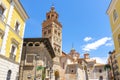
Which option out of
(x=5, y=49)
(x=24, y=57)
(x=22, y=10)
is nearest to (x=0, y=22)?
(x=5, y=49)

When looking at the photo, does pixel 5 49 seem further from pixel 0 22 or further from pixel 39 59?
pixel 39 59

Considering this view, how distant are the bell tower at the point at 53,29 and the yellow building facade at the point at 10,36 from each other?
1439 inches

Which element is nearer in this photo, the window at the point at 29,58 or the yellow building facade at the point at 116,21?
the yellow building facade at the point at 116,21

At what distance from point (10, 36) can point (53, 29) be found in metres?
41.6

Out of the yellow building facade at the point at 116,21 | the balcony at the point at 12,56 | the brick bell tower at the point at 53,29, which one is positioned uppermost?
the brick bell tower at the point at 53,29

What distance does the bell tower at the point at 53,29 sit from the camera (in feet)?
176

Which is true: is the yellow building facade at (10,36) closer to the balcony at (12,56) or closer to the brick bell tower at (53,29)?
the balcony at (12,56)

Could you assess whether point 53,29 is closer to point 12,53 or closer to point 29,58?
point 29,58

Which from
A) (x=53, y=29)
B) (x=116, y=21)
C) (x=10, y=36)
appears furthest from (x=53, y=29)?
(x=116, y=21)

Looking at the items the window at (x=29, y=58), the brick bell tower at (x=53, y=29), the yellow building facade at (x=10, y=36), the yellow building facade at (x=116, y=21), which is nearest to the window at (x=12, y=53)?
the yellow building facade at (x=10, y=36)

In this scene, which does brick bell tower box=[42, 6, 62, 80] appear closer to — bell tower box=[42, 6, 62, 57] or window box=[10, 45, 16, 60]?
bell tower box=[42, 6, 62, 57]

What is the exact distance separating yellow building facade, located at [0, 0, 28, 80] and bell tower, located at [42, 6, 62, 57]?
36561mm

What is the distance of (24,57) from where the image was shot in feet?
78.3

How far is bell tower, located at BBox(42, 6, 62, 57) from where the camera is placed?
176 feet
